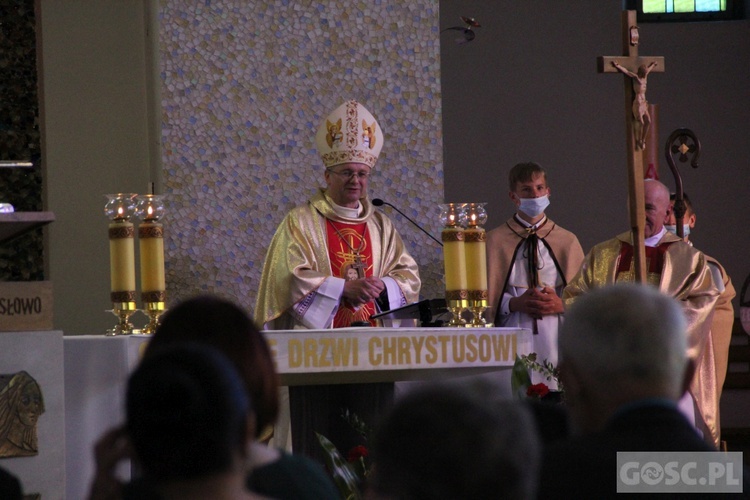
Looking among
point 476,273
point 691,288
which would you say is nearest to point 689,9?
point 691,288

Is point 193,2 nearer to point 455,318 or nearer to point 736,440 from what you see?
point 455,318

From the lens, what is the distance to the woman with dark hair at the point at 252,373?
1561mm

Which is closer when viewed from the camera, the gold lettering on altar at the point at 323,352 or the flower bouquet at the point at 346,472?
the flower bouquet at the point at 346,472

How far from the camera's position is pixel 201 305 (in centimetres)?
166

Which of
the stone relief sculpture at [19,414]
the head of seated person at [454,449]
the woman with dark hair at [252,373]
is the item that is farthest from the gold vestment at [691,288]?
the head of seated person at [454,449]

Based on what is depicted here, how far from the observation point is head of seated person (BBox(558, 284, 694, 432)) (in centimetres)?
174

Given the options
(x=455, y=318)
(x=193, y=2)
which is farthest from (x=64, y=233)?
(x=455, y=318)

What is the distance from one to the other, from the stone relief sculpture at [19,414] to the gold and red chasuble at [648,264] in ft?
10.7

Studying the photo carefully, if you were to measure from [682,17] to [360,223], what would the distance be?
5.40 m

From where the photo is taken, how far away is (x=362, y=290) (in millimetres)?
5195

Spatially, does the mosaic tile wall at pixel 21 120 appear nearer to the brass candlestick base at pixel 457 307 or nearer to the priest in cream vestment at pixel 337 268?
the priest in cream vestment at pixel 337 268

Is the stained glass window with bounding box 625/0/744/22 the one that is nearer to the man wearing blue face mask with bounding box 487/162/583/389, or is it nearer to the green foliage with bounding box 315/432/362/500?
the man wearing blue face mask with bounding box 487/162/583/389

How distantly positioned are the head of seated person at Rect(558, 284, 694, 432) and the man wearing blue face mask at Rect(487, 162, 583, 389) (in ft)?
13.7

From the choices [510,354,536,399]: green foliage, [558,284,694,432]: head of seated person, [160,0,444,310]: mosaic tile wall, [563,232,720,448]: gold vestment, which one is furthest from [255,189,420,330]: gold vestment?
[558,284,694,432]: head of seated person
